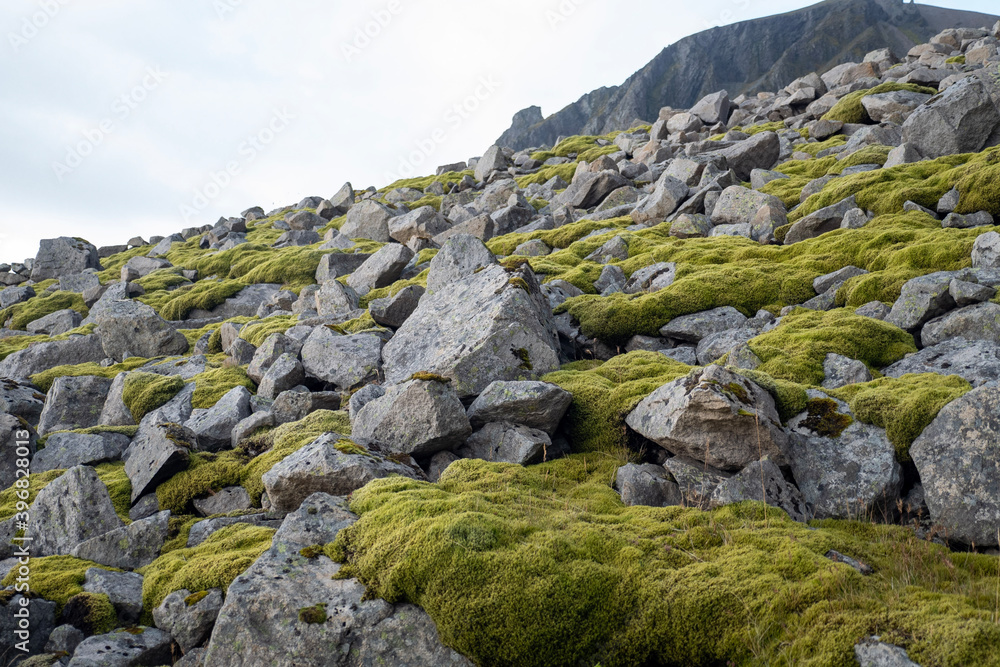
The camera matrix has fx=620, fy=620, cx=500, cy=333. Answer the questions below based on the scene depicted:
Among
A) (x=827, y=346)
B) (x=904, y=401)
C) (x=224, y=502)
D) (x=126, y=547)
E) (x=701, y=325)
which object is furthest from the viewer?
(x=701, y=325)

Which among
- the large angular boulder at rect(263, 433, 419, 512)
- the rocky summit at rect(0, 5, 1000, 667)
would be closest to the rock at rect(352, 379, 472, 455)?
the rocky summit at rect(0, 5, 1000, 667)

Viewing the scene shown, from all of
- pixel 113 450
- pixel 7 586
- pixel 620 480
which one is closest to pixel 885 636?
pixel 620 480

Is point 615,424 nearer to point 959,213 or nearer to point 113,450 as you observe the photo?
point 113,450

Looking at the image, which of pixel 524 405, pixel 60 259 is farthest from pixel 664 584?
pixel 60 259

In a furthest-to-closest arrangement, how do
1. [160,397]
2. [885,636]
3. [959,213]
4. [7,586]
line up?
[959,213]
[160,397]
[7,586]
[885,636]

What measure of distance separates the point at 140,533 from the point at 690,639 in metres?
10.3

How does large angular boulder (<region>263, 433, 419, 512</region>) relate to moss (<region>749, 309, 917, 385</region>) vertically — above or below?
above

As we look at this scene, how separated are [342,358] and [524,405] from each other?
778cm

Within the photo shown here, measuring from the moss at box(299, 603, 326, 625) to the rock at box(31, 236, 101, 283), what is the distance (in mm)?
52293

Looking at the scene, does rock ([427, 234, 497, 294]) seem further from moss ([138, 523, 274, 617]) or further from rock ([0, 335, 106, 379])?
rock ([0, 335, 106, 379])

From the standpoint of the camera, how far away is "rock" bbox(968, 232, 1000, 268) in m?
16.7

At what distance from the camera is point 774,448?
10.7 metres

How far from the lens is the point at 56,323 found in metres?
34.9

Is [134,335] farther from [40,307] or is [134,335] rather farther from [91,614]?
[91,614]
